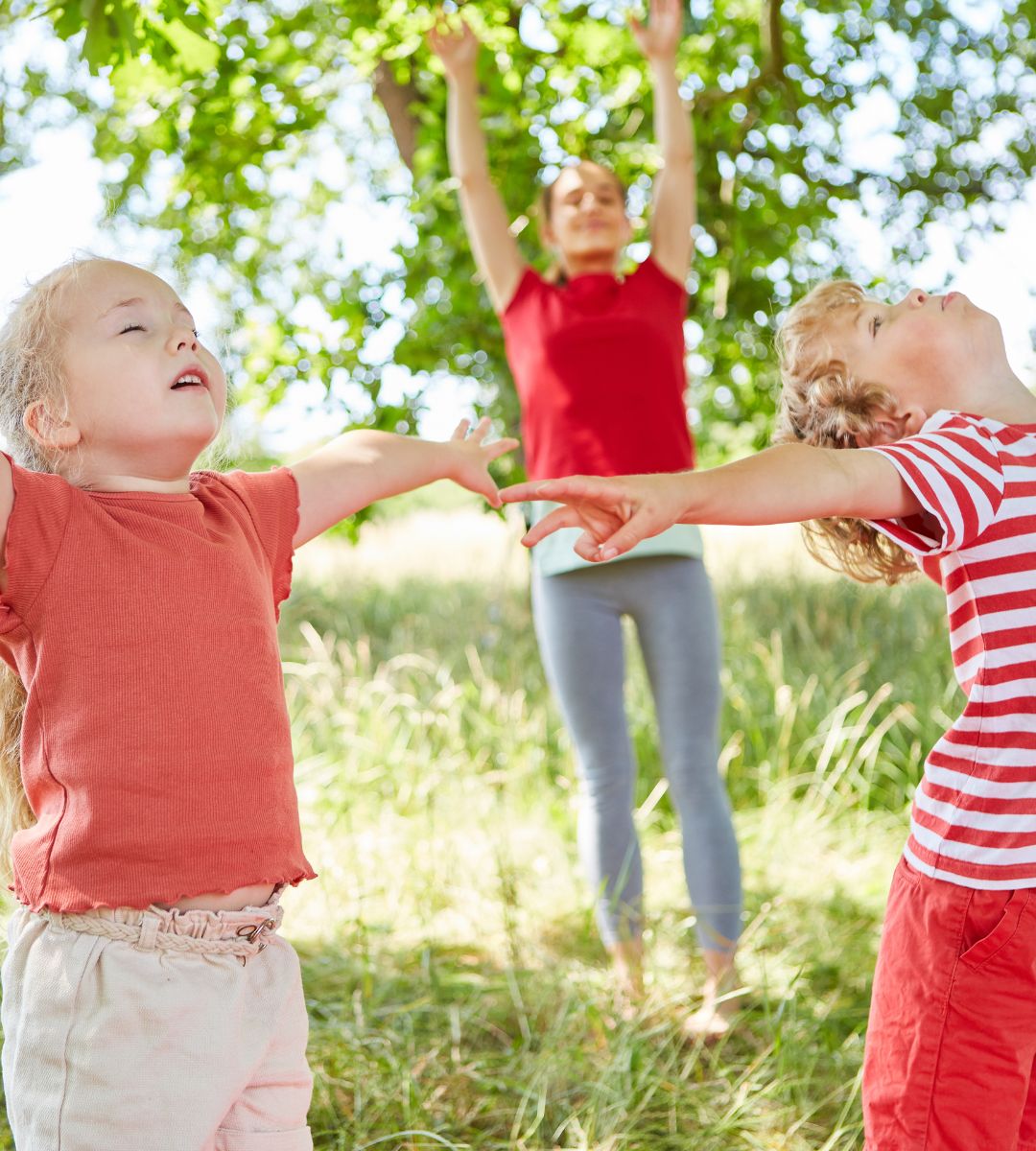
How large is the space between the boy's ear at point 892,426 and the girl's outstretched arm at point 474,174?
4.40 ft

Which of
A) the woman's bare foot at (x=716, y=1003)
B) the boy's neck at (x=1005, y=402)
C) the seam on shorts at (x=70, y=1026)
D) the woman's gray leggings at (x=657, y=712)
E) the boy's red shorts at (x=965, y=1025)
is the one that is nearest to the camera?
the seam on shorts at (x=70, y=1026)

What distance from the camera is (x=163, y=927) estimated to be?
1.38m

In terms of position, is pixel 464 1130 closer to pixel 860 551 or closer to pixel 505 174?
pixel 860 551

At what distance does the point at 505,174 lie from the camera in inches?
165

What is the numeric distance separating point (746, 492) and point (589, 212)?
1.77 m

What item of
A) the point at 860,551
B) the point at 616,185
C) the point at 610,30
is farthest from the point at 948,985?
the point at 610,30

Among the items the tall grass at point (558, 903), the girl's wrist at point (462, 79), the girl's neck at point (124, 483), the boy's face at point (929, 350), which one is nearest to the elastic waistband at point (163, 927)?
the girl's neck at point (124, 483)

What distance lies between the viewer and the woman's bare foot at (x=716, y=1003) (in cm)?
256

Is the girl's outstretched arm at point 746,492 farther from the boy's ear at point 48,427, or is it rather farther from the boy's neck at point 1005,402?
the boy's ear at point 48,427

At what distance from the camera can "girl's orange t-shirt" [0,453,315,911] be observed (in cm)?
137

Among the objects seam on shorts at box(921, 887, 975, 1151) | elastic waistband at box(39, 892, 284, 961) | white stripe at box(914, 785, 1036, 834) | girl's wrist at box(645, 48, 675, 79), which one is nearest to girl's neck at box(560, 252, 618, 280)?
girl's wrist at box(645, 48, 675, 79)

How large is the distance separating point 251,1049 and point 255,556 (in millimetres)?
605

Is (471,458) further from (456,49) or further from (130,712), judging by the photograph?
(456,49)

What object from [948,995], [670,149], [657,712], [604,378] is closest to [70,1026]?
[948,995]
